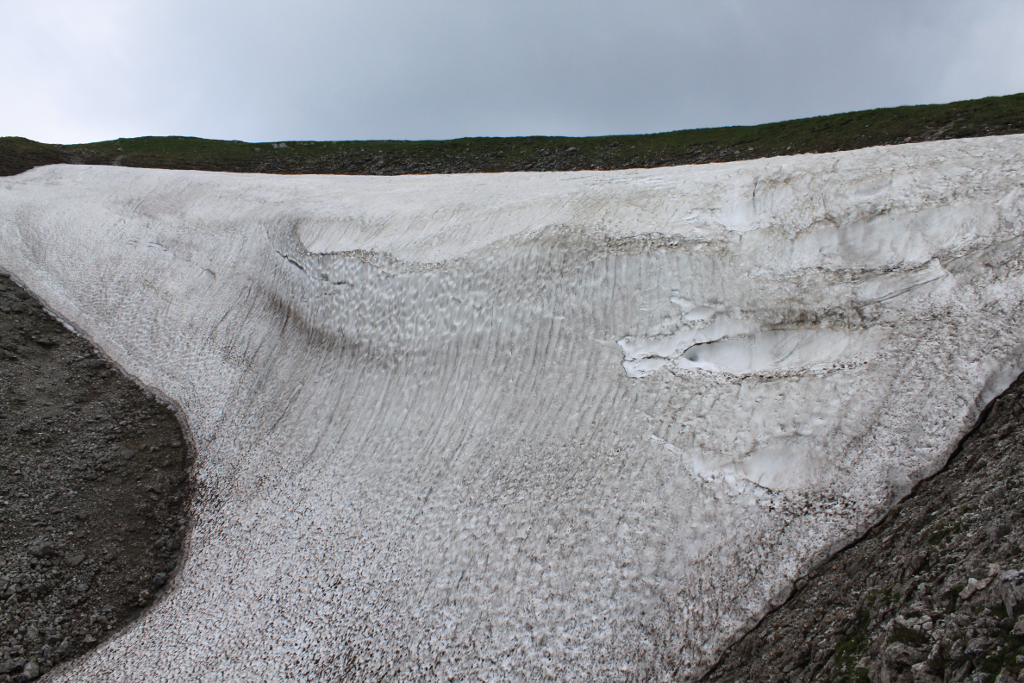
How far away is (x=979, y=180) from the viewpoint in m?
10.9

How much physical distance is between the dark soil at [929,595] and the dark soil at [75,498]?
12.0 m

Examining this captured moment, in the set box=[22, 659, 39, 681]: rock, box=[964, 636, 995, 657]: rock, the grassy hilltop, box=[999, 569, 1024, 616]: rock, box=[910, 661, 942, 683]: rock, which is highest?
the grassy hilltop

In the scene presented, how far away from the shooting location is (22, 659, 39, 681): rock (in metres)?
10.8

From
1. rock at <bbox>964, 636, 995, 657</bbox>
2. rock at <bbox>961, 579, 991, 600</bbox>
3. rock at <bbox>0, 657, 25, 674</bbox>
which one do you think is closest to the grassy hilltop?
rock at <bbox>0, 657, 25, 674</bbox>

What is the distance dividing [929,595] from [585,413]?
6.37m

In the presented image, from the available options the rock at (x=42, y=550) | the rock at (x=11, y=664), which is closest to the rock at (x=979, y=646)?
the rock at (x=11, y=664)

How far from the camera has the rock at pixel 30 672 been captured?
35.5 feet

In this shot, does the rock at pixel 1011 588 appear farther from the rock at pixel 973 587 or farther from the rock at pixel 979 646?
the rock at pixel 979 646

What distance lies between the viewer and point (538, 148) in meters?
42.1

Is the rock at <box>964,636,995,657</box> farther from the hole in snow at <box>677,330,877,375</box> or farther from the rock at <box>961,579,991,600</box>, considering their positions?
the hole in snow at <box>677,330,877,375</box>

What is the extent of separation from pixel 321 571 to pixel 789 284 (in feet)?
34.8

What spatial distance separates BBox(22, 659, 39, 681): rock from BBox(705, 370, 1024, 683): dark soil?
11.9 meters

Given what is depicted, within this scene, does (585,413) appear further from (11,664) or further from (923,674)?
(11,664)

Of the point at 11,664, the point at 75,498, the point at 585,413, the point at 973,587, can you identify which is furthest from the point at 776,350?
the point at 75,498
